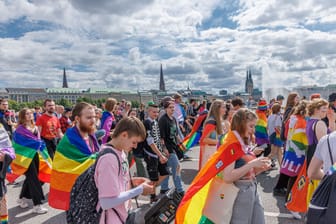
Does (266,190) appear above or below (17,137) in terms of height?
below

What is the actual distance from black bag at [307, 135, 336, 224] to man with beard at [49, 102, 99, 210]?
2535 millimetres

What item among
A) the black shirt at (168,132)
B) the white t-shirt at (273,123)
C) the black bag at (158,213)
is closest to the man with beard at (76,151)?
the black bag at (158,213)

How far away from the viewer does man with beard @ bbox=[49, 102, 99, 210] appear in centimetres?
368

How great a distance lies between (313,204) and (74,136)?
2.70m

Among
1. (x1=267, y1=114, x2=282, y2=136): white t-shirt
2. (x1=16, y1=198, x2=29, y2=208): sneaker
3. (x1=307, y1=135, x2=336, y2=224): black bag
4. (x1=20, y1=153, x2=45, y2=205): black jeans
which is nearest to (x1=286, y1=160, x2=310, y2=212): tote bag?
(x1=307, y1=135, x2=336, y2=224): black bag

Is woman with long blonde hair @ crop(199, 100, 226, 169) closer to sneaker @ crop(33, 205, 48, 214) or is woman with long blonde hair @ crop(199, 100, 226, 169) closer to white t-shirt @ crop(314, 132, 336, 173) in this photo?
white t-shirt @ crop(314, 132, 336, 173)

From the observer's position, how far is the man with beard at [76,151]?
368cm

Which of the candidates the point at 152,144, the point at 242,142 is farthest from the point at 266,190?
the point at 242,142

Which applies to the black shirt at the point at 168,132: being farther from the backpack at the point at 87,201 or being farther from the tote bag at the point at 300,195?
the backpack at the point at 87,201

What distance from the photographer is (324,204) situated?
185 centimetres

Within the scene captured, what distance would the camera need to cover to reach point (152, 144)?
17.7 feet

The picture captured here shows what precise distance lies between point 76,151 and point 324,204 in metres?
2.76

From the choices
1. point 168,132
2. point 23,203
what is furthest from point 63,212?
point 168,132

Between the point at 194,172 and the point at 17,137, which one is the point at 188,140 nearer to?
the point at 194,172
